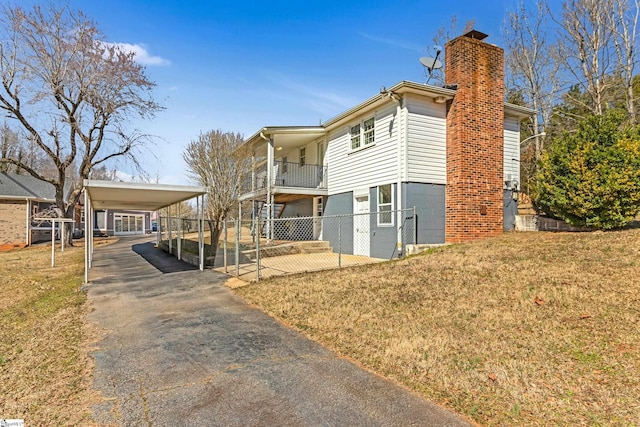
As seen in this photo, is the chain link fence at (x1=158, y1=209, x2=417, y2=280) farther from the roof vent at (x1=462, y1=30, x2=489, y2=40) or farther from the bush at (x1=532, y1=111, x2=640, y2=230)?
the roof vent at (x1=462, y1=30, x2=489, y2=40)

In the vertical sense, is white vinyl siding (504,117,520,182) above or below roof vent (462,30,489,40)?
below

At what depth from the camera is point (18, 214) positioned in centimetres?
2306

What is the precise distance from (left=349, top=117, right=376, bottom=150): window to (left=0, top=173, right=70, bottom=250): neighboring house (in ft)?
67.1

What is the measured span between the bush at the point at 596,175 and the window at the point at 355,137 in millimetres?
6250

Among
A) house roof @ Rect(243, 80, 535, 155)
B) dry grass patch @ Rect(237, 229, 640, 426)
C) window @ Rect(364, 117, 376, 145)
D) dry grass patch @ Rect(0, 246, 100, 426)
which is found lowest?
dry grass patch @ Rect(0, 246, 100, 426)

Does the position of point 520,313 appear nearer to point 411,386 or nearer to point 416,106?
point 411,386

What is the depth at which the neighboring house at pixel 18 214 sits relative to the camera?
890 inches

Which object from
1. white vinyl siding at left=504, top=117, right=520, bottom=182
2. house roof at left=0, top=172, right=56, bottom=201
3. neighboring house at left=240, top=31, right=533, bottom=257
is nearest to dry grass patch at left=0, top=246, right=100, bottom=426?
neighboring house at left=240, top=31, right=533, bottom=257

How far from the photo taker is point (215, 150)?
1800 cm

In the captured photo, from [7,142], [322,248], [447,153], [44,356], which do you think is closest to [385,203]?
[447,153]

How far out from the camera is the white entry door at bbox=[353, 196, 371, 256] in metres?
12.9

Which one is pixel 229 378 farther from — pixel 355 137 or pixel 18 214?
pixel 18 214

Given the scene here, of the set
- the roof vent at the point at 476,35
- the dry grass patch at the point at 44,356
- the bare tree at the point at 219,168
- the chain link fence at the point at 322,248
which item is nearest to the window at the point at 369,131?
the chain link fence at the point at 322,248

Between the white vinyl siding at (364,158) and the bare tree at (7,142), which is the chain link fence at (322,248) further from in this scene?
the bare tree at (7,142)
